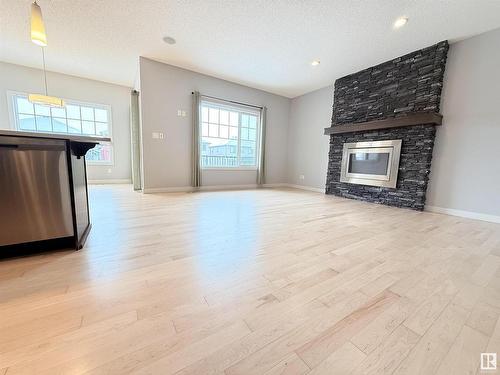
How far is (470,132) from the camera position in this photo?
2908 mm

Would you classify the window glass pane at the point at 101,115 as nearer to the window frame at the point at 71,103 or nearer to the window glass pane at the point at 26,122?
the window frame at the point at 71,103

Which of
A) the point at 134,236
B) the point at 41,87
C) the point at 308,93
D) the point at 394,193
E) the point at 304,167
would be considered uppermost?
the point at 308,93

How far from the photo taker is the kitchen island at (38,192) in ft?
4.17

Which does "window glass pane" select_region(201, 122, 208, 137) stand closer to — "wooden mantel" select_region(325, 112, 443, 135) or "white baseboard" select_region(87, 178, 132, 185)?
"white baseboard" select_region(87, 178, 132, 185)

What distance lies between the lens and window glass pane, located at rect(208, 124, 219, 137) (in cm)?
492

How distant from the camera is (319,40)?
3.10 metres

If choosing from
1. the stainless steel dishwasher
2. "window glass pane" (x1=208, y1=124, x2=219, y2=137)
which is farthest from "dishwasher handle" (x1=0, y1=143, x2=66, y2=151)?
"window glass pane" (x1=208, y1=124, x2=219, y2=137)

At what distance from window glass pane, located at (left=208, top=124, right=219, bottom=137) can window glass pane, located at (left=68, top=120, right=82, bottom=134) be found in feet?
11.1

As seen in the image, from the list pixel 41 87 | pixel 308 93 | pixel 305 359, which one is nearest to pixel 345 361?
pixel 305 359

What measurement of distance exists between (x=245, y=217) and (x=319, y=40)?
9.44 ft

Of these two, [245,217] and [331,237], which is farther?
[245,217]

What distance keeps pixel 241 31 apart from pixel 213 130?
2324mm

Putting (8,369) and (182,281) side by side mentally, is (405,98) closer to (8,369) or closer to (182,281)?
(182,281)

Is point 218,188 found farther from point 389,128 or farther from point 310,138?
point 389,128
